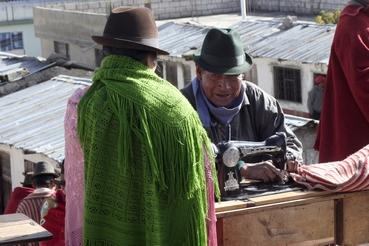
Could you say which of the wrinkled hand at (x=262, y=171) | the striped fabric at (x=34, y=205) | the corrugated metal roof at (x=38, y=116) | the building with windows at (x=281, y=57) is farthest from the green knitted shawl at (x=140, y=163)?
the building with windows at (x=281, y=57)

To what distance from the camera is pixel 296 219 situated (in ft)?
15.8

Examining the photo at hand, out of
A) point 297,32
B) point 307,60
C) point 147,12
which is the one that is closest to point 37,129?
point 307,60

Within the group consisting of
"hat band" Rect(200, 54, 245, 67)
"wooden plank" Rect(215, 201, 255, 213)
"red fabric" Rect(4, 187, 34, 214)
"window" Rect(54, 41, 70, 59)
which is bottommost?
"window" Rect(54, 41, 70, 59)

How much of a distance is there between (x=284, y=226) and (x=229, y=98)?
0.92 meters

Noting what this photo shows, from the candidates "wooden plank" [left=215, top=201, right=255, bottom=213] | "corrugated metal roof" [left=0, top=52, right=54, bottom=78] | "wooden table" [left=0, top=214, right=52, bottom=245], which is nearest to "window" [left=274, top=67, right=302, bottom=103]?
"corrugated metal roof" [left=0, top=52, right=54, bottom=78]

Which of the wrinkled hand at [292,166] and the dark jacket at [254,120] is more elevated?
the dark jacket at [254,120]

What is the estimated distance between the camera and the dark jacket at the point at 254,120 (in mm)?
5516

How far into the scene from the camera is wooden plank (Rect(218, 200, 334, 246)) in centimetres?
466

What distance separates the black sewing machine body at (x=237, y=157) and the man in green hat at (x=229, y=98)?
10 cm

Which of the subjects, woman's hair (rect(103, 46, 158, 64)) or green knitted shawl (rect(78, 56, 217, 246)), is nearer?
green knitted shawl (rect(78, 56, 217, 246))

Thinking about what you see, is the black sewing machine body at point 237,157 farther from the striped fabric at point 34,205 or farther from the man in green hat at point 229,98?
the striped fabric at point 34,205

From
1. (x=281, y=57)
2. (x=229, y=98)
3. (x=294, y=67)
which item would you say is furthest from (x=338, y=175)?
(x=281, y=57)

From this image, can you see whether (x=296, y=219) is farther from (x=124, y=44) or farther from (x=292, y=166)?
(x=124, y=44)

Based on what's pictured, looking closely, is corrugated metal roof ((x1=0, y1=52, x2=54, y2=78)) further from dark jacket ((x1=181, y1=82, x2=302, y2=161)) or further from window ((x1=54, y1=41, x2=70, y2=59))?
dark jacket ((x1=181, y1=82, x2=302, y2=161))
